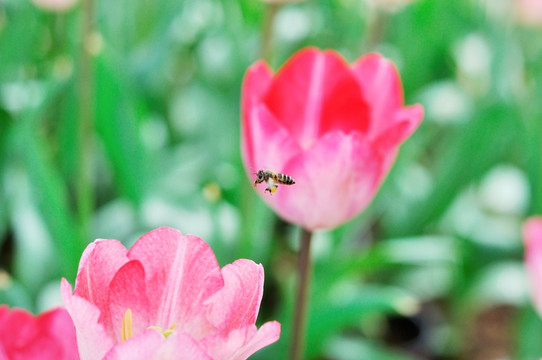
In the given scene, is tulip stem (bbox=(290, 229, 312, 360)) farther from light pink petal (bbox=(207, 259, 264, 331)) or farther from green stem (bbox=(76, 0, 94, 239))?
green stem (bbox=(76, 0, 94, 239))

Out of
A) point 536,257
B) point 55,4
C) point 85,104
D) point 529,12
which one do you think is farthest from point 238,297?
point 529,12

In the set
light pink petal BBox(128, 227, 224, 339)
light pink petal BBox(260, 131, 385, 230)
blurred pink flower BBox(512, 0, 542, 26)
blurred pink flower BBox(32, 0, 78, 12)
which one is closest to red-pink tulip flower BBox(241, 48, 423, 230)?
light pink petal BBox(260, 131, 385, 230)

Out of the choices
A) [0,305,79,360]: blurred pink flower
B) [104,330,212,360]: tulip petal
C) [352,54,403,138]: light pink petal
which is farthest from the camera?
[352,54,403,138]: light pink petal

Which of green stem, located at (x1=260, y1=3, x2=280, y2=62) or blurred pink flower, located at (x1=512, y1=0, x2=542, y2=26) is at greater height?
blurred pink flower, located at (x1=512, y1=0, x2=542, y2=26)

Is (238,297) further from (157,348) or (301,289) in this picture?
(301,289)

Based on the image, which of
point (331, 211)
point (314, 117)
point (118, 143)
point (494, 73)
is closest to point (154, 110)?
point (118, 143)

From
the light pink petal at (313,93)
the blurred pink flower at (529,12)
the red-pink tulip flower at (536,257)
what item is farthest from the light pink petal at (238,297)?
the blurred pink flower at (529,12)
